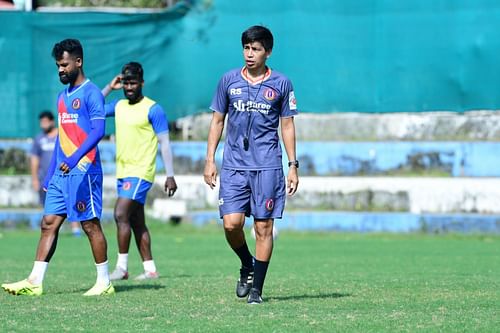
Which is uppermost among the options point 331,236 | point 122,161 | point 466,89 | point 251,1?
point 251,1

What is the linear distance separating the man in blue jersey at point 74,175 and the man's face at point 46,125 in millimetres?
8694

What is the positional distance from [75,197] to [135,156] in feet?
7.34

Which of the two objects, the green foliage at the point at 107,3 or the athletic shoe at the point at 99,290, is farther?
the green foliage at the point at 107,3

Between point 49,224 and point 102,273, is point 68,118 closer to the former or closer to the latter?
point 49,224

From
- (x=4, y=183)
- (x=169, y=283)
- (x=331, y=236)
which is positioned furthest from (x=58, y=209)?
Result: (x=4, y=183)

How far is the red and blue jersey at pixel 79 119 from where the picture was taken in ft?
31.0

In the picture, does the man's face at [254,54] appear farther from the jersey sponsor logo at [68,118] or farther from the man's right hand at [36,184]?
the man's right hand at [36,184]

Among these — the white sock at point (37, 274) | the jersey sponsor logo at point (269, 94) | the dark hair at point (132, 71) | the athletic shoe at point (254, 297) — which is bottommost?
the athletic shoe at point (254, 297)

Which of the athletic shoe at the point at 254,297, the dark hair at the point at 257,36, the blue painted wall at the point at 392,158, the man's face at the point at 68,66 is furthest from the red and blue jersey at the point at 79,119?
the blue painted wall at the point at 392,158

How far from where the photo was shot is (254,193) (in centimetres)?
888

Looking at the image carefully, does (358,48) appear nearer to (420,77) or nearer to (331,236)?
(420,77)

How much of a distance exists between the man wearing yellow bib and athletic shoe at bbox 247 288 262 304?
289cm

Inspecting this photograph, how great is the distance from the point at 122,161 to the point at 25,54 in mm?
7598

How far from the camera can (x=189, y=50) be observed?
59.9 ft
